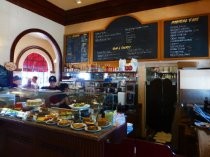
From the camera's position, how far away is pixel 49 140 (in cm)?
236

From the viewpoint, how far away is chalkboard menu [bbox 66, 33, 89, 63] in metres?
5.67

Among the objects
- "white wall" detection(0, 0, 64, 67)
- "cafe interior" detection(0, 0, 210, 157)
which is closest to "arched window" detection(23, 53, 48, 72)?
"cafe interior" detection(0, 0, 210, 157)

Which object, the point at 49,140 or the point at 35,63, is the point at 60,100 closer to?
the point at 49,140

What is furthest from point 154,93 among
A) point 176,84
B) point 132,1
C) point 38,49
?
point 38,49

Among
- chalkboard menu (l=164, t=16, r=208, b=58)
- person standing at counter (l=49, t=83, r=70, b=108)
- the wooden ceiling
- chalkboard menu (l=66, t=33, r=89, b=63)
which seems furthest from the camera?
chalkboard menu (l=66, t=33, r=89, b=63)

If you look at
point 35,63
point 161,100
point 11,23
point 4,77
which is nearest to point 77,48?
point 11,23

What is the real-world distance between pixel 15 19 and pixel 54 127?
3.41 meters

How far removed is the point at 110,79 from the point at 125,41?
3.58 feet

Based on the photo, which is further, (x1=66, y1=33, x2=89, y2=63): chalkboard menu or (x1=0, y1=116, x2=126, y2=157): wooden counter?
(x1=66, y1=33, x2=89, y2=63): chalkboard menu

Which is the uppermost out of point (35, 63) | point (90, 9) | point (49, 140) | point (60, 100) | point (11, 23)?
point (90, 9)

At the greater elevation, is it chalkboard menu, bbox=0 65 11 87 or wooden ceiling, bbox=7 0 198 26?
wooden ceiling, bbox=7 0 198 26

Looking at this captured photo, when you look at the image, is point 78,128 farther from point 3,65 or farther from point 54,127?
point 3,65

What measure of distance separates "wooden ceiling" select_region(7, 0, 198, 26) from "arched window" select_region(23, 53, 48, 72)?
3.26 m

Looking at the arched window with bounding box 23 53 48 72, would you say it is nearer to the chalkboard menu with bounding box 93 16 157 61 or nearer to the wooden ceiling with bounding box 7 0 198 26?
the wooden ceiling with bounding box 7 0 198 26
